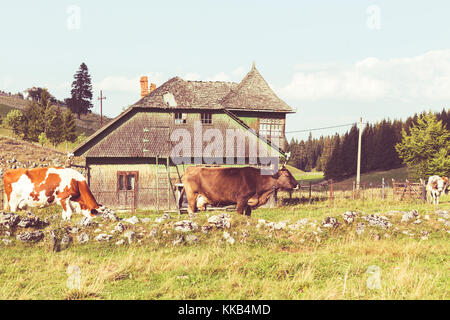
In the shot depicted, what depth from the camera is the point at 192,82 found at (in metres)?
29.0

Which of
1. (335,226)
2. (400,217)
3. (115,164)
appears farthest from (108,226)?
(115,164)

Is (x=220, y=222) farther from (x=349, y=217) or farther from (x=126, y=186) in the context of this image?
(x=126, y=186)

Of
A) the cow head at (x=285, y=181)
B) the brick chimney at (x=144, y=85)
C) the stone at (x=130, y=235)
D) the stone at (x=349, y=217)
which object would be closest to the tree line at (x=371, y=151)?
the brick chimney at (x=144, y=85)

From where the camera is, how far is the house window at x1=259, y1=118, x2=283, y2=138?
28828 mm

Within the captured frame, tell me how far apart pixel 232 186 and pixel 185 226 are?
13.9 ft

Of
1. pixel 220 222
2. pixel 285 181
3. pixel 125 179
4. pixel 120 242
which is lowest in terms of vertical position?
pixel 120 242

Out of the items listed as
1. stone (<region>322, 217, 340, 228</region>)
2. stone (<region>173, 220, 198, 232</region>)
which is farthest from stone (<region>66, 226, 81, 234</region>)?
stone (<region>322, 217, 340, 228</region>)

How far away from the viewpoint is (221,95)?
94.8 ft

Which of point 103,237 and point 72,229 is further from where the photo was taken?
point 72,229

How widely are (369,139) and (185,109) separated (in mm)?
73535

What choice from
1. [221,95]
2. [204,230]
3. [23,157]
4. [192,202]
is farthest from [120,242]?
[23,157]

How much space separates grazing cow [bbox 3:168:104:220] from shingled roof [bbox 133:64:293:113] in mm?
11710

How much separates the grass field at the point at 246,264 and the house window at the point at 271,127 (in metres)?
17.1

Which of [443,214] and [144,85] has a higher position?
[144,85]
